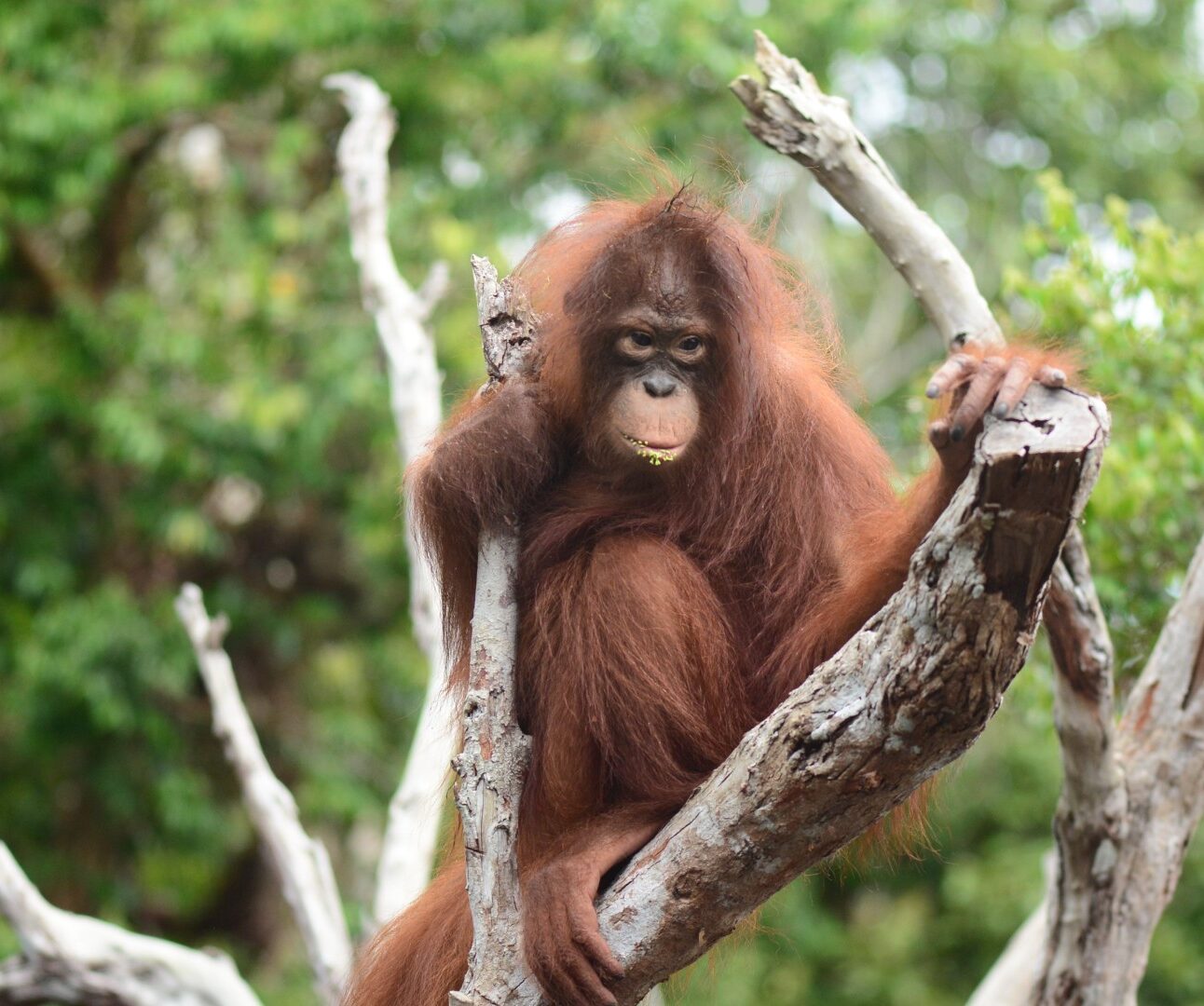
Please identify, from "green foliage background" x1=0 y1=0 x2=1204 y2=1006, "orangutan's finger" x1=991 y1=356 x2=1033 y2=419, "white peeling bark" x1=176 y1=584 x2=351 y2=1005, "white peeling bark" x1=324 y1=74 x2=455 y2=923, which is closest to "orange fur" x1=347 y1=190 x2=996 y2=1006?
"orangutan's finger" x1=991 y1=356 x2=1033 y2=419

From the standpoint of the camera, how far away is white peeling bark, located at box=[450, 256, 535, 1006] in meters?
2.90

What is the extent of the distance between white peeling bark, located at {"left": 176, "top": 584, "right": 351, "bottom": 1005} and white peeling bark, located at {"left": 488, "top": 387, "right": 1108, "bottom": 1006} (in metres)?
2.33

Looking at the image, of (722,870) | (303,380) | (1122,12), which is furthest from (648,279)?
(1122,12)

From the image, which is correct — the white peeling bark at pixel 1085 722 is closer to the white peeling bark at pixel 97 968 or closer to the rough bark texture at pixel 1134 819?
the rough bark texture at pixel 1134 819

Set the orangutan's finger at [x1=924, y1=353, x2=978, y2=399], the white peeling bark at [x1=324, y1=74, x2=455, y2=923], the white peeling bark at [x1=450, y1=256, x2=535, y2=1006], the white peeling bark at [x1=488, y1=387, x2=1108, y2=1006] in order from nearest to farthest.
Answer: the white peeling bark at [x1=488, y1=387, x2=1108, y2=1006]
the orangutan's finger at [x1=924, y1=353, x2=978, y2=399]
the white peeling bark at [x1=450, y1=256, x2=535, y2=1006]
the white peeling bark at [x1=324, y1=74, x2=455, y2=923]

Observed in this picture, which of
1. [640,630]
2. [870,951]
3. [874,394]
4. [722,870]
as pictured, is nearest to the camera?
[722,870]

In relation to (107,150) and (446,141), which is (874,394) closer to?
(446,141)

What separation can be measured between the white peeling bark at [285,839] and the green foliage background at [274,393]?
1.99 metres

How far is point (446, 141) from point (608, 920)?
749cm

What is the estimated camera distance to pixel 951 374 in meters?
2.50

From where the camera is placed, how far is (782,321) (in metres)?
3.87

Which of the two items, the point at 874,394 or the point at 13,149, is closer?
the point at 13,149

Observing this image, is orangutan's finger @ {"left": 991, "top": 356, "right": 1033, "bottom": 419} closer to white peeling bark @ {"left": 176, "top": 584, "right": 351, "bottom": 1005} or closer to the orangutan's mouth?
the orangutan's mouth

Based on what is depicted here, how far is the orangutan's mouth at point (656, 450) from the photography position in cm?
344
